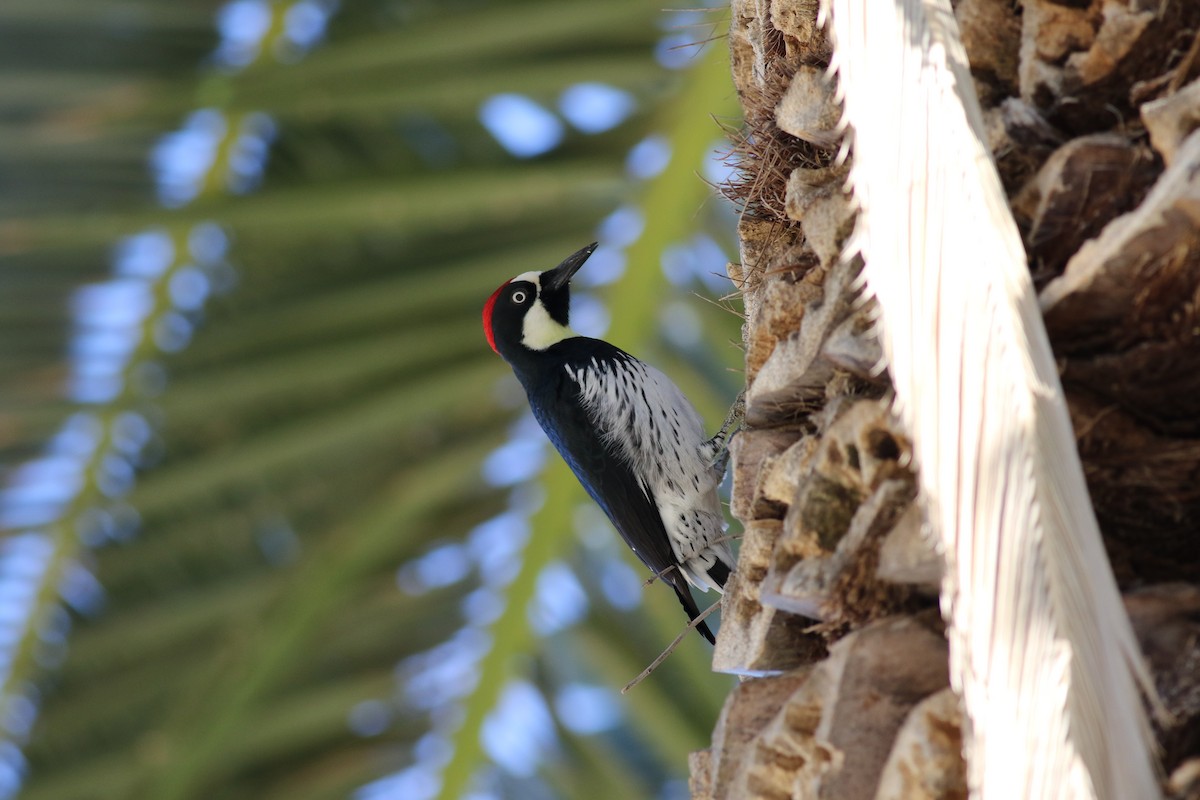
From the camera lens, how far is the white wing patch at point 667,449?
4.28 m

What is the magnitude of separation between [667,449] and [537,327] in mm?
782

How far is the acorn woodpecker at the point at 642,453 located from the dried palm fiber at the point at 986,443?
2692 mm

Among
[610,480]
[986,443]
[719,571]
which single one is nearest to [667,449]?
[610,480]

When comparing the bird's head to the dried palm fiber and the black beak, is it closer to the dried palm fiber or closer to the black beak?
the black beak

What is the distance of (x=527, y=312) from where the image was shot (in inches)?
192

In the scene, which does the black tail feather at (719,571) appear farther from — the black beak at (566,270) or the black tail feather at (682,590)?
the black beak at (566,270)

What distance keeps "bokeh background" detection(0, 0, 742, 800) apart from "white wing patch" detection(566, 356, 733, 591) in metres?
0.89

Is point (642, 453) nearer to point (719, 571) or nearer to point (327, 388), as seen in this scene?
point (719, 571)

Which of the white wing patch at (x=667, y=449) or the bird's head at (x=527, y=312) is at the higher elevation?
the bird's head at (x=527, y=312)

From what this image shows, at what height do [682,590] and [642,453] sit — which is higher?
[642,453]

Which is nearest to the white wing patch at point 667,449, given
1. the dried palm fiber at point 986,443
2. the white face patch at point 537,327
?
the white face patch at point 537,327

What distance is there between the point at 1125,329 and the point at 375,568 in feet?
16.3

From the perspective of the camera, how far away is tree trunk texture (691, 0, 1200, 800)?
4.70ft

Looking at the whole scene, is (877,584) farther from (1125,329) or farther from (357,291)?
(357,291)
